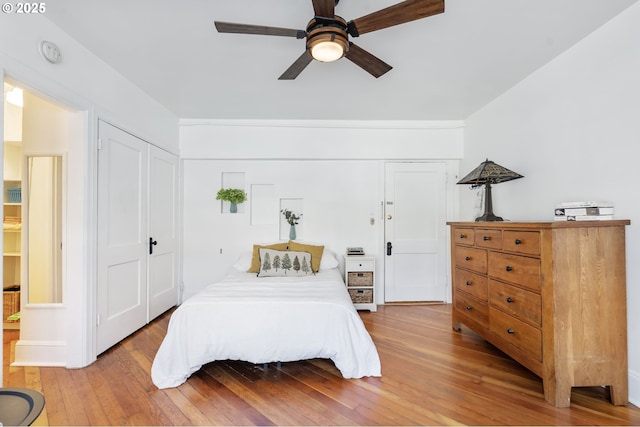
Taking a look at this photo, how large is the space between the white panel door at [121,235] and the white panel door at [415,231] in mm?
2932

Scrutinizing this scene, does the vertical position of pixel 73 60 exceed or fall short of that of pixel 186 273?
it exceeds it

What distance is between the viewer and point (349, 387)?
1926 millimetres

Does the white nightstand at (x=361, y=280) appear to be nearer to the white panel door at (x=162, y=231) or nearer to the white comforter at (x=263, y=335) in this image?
the white comforter at (x=263, y=335)

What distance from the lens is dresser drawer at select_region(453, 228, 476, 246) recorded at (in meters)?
2.52

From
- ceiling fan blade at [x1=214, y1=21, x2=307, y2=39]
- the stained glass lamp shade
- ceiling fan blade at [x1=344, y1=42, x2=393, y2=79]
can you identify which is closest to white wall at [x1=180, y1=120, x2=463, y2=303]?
the stained glass lamp shade

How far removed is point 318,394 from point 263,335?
0.54m

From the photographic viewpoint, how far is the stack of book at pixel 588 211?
180cm

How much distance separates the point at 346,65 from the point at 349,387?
249 cm

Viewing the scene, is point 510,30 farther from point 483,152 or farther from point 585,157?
point 483,152

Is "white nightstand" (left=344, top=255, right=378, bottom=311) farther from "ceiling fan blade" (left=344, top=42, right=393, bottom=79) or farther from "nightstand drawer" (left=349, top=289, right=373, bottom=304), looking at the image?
"ceiling fan blade" (left=344, top=42, right=393, bottom=79)

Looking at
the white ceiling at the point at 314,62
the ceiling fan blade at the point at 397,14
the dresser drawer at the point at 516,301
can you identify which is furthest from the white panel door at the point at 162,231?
the dresser drawer at the point at 516,301

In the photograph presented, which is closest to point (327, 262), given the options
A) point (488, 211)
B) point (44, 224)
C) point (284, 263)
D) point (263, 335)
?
point (284, 263)

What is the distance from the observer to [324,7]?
1.44 metres

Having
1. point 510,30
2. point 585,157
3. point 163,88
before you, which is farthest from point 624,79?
point 163,88
